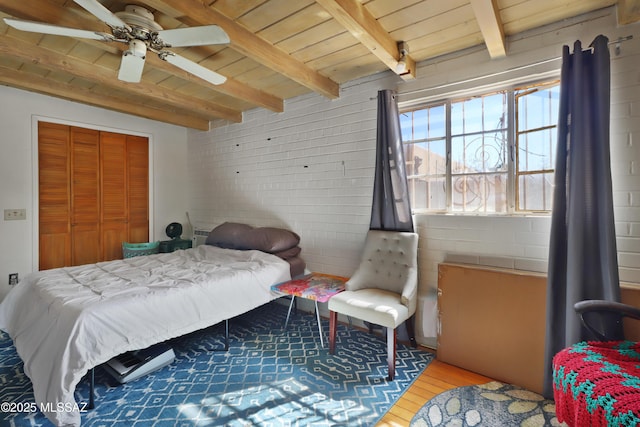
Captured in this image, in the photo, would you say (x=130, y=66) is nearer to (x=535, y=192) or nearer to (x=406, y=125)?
(x=406, y=125)

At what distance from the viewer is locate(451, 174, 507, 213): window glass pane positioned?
7.67ft

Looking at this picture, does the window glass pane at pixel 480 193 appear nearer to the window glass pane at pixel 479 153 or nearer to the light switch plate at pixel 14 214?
the window glass pane at pixel 479 153

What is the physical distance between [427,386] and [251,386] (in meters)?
1.20

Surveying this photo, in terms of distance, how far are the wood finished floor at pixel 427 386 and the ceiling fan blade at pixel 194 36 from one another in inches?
93.8

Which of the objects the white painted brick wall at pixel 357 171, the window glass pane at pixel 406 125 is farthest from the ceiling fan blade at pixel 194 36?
the window glass pane at pixel 406 125

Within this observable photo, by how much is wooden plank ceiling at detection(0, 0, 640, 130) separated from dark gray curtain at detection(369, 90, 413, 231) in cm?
31

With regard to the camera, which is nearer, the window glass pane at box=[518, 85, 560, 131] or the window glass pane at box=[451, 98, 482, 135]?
the window glass pane at box=[518, 85, 560, 131]

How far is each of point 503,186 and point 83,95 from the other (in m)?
4.27

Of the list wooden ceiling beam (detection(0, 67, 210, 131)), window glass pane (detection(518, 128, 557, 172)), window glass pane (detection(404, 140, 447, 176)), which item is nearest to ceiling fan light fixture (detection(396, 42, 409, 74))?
window glass pane (detection(404, 140, 447, 176))

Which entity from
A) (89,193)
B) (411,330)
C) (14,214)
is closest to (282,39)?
(411,330)

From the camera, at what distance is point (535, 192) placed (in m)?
2.21

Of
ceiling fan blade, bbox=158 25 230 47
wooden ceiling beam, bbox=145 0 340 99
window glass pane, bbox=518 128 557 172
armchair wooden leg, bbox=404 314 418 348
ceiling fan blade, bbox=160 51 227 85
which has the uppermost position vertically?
wooden ceiling beam, bbox=145 0 340 99

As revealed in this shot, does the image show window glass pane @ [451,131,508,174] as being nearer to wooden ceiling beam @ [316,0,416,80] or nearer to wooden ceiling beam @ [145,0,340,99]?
wooden ceiling beam @ [316,0,416,80]

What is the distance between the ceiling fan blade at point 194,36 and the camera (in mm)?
1649
